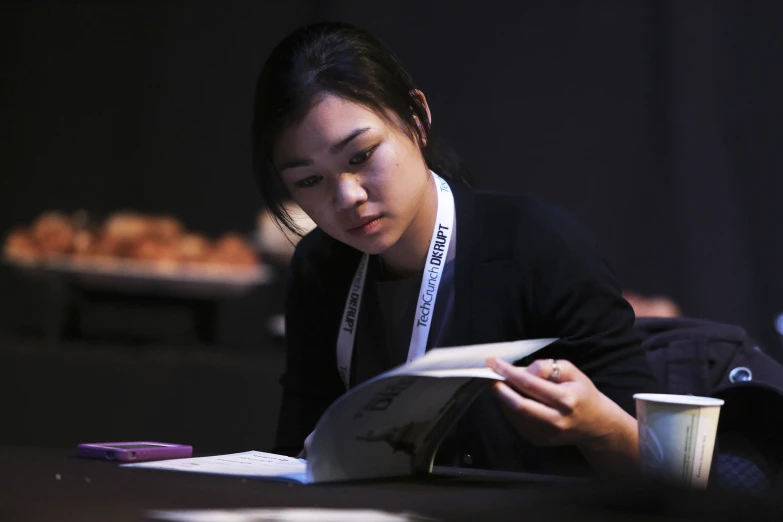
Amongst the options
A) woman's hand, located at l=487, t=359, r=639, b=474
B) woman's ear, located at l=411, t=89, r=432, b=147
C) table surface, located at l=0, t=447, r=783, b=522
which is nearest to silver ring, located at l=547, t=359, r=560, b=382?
woman's hand, located at l=487, t=359, r=639, b=474

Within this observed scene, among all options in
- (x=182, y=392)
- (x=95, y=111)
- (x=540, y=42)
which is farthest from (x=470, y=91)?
(x=182, y=392)

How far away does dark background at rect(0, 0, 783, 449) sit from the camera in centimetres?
269

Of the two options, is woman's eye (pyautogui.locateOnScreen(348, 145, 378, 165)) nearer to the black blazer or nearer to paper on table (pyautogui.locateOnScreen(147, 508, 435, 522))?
the black blazer

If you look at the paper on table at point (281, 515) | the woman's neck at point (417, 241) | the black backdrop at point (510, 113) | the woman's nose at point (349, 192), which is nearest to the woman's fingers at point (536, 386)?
the paper on table at point (281, 515)

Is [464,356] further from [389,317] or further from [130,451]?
[389,317]

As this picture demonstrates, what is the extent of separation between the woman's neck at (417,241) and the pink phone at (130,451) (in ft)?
1.63

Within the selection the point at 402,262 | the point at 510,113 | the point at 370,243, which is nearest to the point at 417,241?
the point at 402,262

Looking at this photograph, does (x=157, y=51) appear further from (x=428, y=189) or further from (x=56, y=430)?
(x=428, y=189)

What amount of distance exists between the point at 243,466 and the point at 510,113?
6.81 feet

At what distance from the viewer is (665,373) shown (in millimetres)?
1284

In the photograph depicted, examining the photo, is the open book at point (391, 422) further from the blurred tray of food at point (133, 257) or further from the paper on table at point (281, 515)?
the blurred tray of food at point (133, 257)

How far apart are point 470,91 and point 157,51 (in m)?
0.99

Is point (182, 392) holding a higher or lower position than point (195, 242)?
lower

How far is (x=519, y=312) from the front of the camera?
4.10 ft
